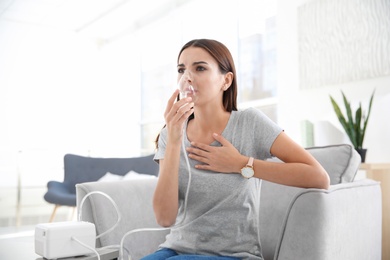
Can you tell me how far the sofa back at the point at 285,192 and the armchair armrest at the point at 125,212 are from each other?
1.40 ft

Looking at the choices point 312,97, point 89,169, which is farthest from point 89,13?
point 312,97

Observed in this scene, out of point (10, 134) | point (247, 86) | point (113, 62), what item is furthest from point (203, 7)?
point (10, 134)

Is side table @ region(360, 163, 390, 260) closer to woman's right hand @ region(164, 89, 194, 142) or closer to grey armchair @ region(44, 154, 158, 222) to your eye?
woman's right hand @ region(164, 89, 194, 142)

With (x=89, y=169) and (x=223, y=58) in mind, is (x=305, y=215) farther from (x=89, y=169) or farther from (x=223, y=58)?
(x=89, y=169)

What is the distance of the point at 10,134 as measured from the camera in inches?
252

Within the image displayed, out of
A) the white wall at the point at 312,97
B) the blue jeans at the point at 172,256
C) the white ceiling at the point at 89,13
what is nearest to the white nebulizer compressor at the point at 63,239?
the blue jeans at the point at 172,256

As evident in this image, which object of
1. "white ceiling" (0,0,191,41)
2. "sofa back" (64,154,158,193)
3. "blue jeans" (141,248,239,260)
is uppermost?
"white ceiling" (0,0,191,41)

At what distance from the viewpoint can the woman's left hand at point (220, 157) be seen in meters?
1.25

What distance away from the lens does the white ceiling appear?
19.4ft

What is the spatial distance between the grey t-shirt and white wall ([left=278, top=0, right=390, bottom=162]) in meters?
1.99

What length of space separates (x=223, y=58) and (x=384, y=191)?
1.61 meters

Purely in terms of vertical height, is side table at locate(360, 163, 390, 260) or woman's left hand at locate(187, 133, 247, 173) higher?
woman's left hand at locate(187, 133, 247, 173)

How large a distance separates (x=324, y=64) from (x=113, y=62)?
4669 mm

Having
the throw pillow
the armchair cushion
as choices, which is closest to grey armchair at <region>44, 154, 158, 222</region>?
the throw pillow
